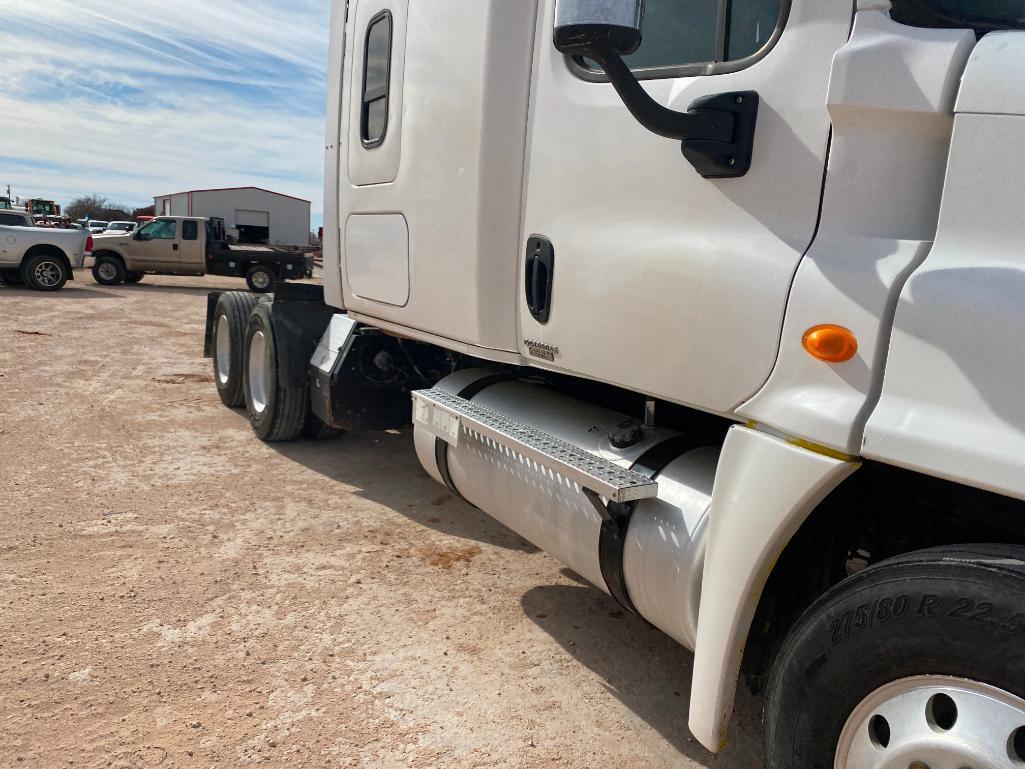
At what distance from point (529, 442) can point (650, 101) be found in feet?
4.45

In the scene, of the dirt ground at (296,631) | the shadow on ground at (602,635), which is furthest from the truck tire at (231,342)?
the shadow on ground at (602,635)

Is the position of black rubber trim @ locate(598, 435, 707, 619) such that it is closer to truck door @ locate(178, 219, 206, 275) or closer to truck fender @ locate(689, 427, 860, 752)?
truck fender @ locate(689, 427, 860, 752)

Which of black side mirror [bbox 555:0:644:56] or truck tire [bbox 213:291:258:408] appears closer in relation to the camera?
black side mirror [bbox 555:0:644:56]

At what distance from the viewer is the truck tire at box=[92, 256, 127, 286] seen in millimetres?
19688

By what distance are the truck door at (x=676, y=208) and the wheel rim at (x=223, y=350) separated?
469cm

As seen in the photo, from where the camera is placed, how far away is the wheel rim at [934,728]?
1.57 meters

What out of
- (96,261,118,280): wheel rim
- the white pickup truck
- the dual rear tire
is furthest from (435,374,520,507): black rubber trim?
(96,261,118,280): wheel rim

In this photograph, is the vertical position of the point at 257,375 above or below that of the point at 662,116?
below

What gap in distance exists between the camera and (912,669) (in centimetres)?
169

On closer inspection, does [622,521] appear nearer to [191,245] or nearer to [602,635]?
[602,635]

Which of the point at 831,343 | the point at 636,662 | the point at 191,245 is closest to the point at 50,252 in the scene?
the point at 191,245

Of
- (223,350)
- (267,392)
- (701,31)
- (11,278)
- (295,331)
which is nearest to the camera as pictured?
(701,31)

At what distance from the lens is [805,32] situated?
1966 mm

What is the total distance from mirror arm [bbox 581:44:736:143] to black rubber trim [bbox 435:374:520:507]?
1857mm
